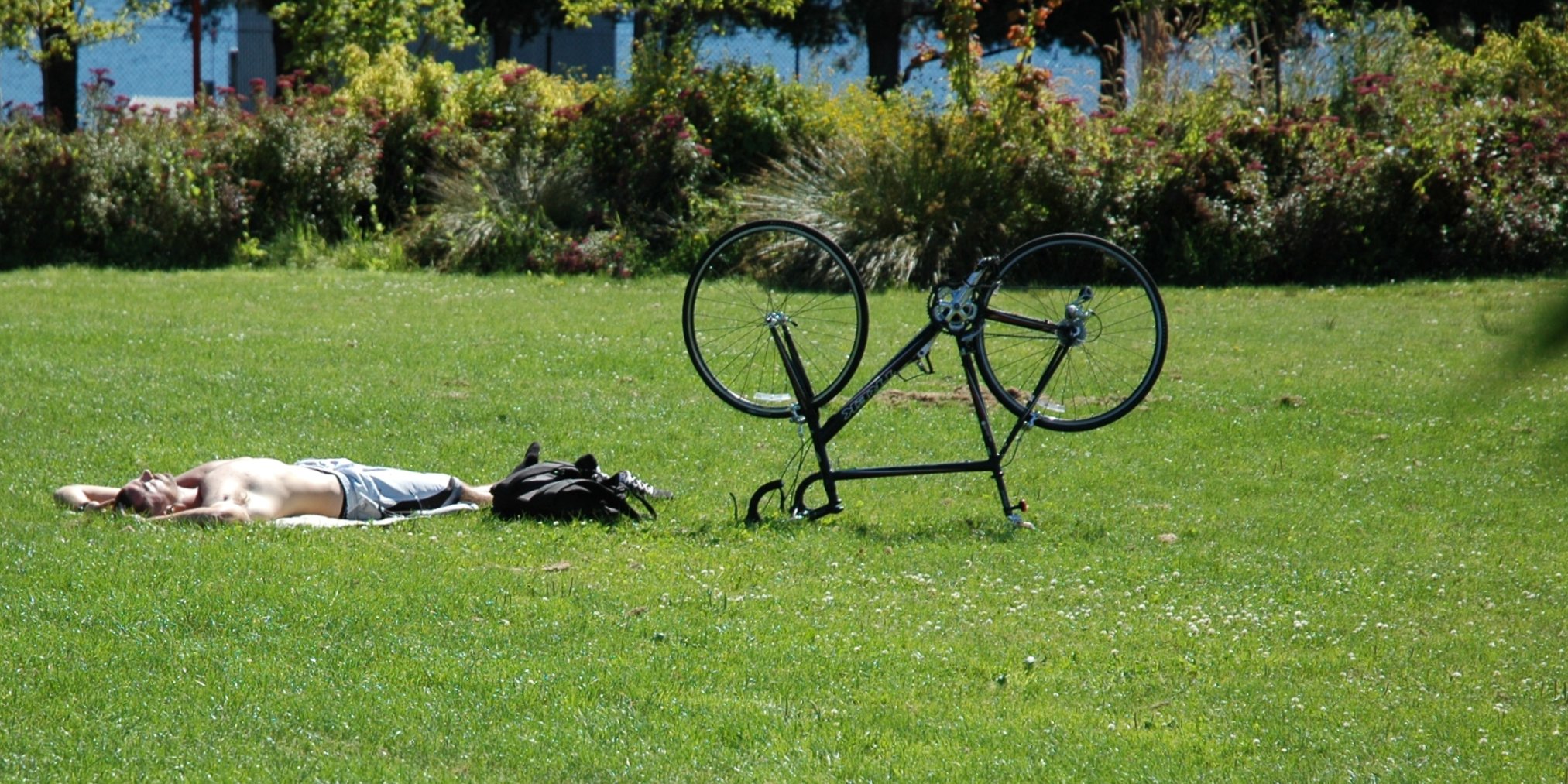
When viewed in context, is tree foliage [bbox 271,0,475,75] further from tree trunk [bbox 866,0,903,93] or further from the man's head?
the man's head

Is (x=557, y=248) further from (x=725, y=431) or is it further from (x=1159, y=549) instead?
(x=1159, y=549)

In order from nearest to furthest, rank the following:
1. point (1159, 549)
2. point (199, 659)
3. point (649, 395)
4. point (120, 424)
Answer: point (199, 659) < point (1159, 549) < point (120, 424) < point (649, 395)

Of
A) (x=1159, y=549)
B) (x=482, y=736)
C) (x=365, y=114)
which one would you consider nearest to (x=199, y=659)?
(x=482, y=736)

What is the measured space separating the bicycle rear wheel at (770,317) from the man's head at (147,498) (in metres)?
2.53

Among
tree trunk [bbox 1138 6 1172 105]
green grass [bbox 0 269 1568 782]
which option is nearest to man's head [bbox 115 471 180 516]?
green grass [bbox 0 269 1568 782]

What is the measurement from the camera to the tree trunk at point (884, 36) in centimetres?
2733

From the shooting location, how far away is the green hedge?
15672 mm

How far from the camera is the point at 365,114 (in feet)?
59.3

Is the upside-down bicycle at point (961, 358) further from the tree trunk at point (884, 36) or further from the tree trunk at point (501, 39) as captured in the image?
the tree trunk at point (501, 39)

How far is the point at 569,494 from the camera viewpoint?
6.82 meters

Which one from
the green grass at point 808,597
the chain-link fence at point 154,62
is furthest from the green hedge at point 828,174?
the chain-link fence at point 154,62

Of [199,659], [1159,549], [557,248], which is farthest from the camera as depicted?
[557,248]

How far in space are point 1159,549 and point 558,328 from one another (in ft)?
23.8

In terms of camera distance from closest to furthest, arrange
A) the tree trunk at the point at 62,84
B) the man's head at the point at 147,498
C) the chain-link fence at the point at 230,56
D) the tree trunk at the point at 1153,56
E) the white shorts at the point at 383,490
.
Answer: the man's head at the point at 147,498
the white shorts at the point at 383,490
the tree trunk at the point at 1153,56
the tree trunk at the point at 62,84
the chain-link fence at the point at 230,56
